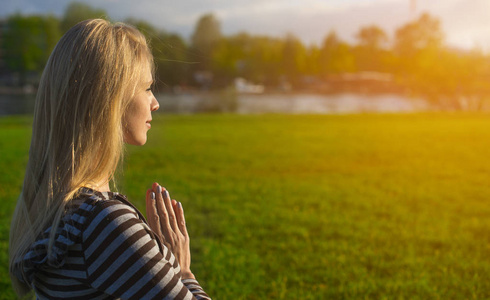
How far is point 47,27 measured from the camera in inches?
2564

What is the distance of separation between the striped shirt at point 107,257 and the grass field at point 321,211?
534 mm

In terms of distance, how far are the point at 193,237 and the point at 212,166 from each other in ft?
A: 13.1

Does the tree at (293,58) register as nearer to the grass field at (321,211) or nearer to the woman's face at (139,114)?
the grass field at (321,211)

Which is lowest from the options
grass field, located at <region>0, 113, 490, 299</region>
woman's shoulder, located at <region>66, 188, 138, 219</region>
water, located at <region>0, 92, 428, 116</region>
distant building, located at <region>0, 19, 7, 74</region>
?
grass field, located at <region>0, 113, 490, 299</region>

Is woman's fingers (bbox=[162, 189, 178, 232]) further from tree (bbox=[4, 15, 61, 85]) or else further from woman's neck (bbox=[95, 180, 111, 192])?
tree (bbox=[4, 15, 61, 85])

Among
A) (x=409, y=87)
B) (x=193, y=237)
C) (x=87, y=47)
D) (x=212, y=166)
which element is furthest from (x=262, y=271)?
(x=409, y=87)

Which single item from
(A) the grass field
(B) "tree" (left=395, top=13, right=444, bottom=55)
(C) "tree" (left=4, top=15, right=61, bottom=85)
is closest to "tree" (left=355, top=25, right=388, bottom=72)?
(B) "tree" (left=395, top=13, right=444, bottom=55)

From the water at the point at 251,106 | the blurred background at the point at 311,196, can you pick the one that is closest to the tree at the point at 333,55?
the water at the point at 251,106

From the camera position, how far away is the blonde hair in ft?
4.69

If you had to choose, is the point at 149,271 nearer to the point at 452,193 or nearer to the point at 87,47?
the point at 87,47

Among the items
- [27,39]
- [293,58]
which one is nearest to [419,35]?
[293,58]

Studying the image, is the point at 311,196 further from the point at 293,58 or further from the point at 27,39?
the point at 293,58

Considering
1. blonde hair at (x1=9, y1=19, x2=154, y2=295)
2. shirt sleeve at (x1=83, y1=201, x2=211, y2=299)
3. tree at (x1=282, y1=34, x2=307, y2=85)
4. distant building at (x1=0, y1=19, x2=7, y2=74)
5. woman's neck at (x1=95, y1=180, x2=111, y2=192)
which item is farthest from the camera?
tree at (x1=282, y1=34, x2=307, y2=85)

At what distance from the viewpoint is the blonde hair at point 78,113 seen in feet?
4.69
